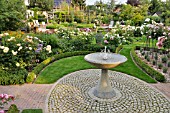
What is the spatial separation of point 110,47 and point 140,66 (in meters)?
3.35

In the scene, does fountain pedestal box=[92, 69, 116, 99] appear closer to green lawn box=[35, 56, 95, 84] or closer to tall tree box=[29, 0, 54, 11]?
green lawn box=[35, 56, 95, 84]

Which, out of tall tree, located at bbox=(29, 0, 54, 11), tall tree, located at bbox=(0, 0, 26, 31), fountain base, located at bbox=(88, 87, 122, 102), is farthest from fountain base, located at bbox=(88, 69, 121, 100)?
tall tree, located at bbox=(29, 0, 54, 11)

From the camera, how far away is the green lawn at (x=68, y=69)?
7906mm

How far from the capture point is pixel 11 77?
729 centimetres

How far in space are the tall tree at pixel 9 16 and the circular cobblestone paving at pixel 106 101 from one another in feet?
38.0

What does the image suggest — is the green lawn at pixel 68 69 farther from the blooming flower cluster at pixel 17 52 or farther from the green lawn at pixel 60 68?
the blooming flower cluster at pixel 17 52

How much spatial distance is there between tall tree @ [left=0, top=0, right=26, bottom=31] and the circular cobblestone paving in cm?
1157

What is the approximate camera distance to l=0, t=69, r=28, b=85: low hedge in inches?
282

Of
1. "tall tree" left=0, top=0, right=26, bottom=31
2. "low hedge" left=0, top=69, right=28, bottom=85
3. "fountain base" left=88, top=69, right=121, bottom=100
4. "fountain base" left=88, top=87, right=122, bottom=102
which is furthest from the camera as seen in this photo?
"tall tree" left=0, top=0, right=26, bottom=31

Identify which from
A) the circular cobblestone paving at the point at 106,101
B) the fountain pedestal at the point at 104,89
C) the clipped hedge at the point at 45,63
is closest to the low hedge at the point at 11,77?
the clipped hedge at the point at 45,63

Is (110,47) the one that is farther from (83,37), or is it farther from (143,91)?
(143,91)

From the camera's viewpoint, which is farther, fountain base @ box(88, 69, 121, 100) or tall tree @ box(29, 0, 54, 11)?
tall tree @ box(29, 0, 54, 11)

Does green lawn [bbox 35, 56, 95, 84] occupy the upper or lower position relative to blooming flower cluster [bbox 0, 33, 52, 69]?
lower

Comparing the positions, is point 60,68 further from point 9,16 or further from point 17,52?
point 9,16
